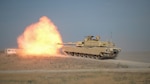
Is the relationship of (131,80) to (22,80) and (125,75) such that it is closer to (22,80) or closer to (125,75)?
(125,75)

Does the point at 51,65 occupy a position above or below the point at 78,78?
above

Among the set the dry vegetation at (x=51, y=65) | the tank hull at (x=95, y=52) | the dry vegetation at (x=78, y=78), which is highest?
the tank hull at (x=95, y=52)

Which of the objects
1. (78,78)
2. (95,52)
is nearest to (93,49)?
(95,52)

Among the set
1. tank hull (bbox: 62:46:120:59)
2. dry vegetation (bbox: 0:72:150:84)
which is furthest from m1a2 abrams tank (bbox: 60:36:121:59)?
dry vegetation (bbox: 0:72:150:84)

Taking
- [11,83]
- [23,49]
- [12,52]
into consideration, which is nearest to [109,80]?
[11,83]

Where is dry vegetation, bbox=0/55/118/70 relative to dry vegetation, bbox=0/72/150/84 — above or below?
above

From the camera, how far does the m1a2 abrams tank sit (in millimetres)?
38031

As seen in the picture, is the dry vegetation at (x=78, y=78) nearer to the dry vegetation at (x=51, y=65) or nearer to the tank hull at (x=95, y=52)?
the dry vegetation at (x=51, y=65)

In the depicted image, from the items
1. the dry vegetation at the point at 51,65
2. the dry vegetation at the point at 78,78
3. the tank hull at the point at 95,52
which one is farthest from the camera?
the tank hull at the point at 95,52

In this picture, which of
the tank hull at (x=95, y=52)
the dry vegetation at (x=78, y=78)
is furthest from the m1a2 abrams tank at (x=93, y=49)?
the dry vegetation at (x=78, y=78)

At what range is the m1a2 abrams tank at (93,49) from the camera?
1497 inches

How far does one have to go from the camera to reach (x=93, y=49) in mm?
39688

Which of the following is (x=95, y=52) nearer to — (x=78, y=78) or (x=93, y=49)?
(x=93, y=49)

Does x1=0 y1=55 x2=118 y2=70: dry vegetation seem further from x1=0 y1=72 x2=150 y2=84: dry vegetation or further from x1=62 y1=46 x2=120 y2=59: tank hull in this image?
x1=0 y1=72 x2=150 y2=84: dry vegetation
